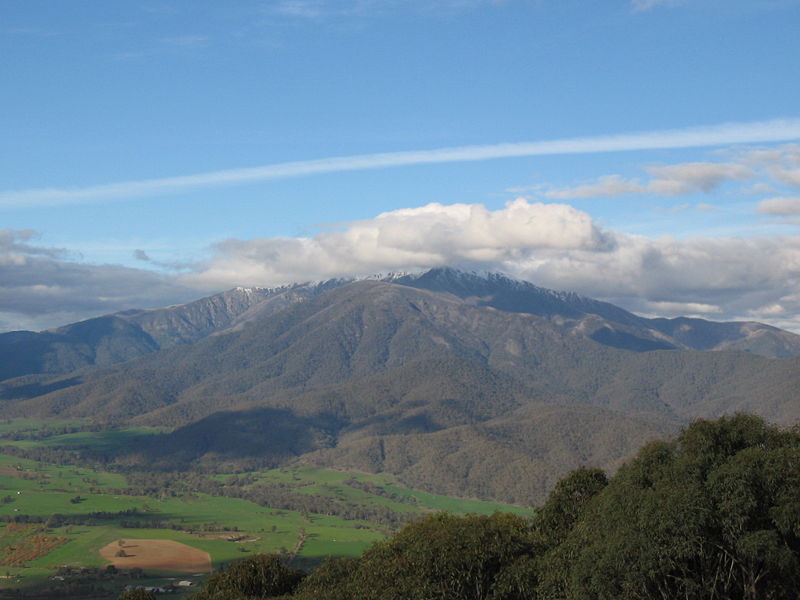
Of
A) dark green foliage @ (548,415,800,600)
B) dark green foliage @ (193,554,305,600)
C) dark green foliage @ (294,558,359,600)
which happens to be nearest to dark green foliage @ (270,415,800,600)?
dark green foliage @ (548,415,800,600)

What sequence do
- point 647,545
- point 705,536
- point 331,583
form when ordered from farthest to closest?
point 331,583, point 705,536, point 647,545

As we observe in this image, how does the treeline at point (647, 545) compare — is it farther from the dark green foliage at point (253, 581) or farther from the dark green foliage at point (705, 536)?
the dark green foliage at point (253, 581)

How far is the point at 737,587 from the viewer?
47031 mm

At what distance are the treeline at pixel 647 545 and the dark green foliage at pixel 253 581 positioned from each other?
0.22 metres

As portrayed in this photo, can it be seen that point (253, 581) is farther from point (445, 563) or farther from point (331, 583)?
point (445, 563)

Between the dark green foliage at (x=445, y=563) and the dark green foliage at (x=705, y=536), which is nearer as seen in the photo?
the dark green foliage at (x=705, y=536)

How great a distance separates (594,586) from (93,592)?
131722 millimetres

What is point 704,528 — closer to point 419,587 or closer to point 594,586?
point 594,586

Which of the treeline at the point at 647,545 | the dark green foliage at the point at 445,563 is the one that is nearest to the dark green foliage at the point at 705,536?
the treeline at the point at 647,545

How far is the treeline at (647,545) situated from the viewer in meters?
44.8

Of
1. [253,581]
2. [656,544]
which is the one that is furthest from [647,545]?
[253,581]

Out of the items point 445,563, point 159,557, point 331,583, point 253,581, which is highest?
point 445,563

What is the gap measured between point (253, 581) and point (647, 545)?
34446 millimetres

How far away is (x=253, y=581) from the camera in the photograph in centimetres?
6612
